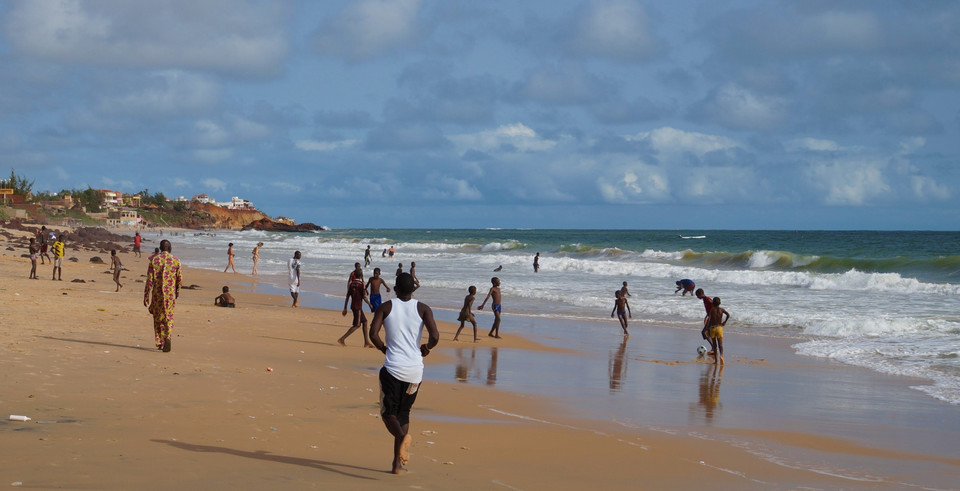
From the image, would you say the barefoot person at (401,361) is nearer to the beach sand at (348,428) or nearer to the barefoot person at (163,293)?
the beach sand at (348,428)

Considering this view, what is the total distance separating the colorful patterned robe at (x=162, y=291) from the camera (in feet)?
35.4

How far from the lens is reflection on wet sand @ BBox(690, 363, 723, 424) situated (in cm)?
977

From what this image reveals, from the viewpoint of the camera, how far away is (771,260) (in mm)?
49438

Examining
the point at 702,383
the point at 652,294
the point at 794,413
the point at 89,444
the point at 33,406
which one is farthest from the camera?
the point at 652,294

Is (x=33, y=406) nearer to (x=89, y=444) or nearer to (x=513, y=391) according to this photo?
(x=89, y=444)

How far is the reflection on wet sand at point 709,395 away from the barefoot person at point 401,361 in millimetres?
4490

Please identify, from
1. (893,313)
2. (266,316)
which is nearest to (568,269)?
(893,313)

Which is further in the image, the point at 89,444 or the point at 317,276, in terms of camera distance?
the point at 317,276

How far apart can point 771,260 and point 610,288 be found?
22465mm

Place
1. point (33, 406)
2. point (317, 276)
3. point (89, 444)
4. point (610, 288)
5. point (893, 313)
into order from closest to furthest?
point (89, 444) < point (33, 406) < point (893, 313) < point (610, 288) < point (317, 276)

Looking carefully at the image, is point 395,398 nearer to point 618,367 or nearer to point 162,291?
point 162,291

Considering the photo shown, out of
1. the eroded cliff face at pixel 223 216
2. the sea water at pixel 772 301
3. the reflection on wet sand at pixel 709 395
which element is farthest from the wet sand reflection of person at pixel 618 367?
the eroded cliff face at pixel 223 216

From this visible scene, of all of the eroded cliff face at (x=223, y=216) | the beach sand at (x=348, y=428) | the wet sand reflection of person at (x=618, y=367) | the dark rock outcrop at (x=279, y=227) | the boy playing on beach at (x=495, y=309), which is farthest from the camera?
the eroded cliff face at (x=223, y=216)

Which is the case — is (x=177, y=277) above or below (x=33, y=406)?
above
